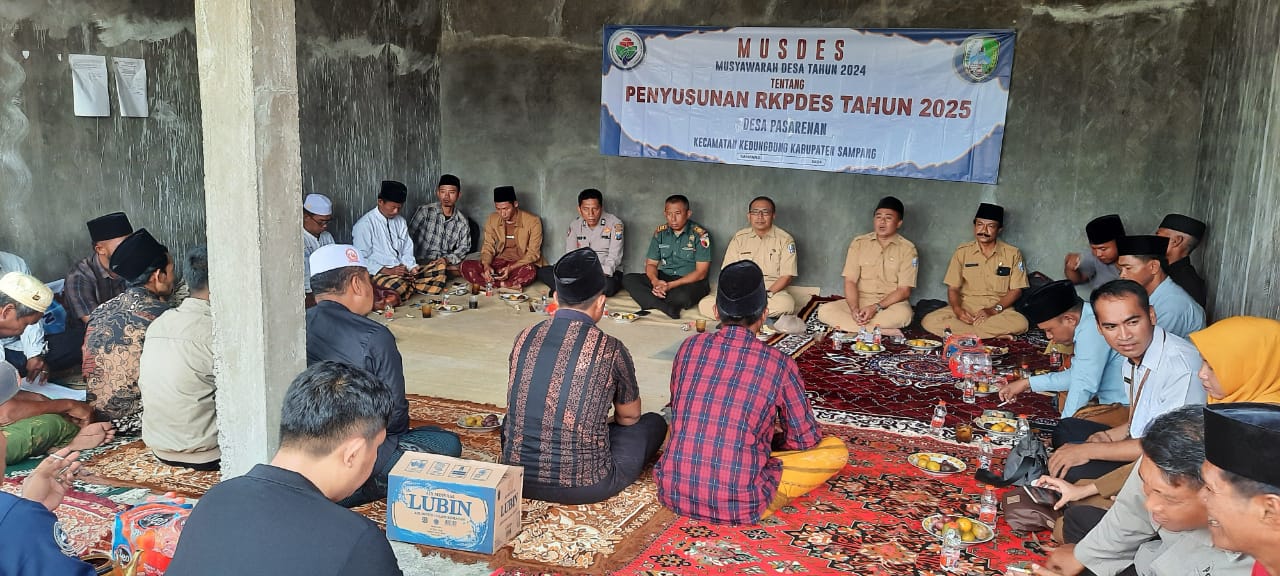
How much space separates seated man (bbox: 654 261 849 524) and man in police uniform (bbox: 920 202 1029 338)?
366cm

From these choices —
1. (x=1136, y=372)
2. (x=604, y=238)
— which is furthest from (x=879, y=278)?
(x=1136, y=372)

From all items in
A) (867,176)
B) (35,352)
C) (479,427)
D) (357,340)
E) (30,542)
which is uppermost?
(867,176)

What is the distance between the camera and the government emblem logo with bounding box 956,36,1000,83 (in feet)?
24.3

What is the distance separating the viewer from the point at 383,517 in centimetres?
400

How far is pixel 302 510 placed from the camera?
6.59 ft

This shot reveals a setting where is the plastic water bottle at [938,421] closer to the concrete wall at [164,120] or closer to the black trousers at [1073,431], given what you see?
the black trousers at [1073,431]

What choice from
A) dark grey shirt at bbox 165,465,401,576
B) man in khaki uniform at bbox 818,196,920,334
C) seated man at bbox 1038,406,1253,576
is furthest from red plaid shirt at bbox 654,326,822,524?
man in khaki uniform at bbox 818,196,920,334

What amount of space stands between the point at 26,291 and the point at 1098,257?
637cm

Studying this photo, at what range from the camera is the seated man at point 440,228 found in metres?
8.98

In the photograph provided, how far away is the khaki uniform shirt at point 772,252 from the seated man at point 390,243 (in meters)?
2.63

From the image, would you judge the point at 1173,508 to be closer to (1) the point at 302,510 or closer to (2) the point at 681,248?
(1) the point at 302,510

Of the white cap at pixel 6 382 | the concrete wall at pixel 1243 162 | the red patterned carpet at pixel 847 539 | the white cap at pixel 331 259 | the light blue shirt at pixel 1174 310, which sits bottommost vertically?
the red patterned carpet at pixel 847 539

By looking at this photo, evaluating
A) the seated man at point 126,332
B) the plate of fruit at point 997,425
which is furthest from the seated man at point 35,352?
the plate of fruit at point 997,425

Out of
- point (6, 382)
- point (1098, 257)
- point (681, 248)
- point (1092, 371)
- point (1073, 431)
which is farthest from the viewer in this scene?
point (681, 248)
